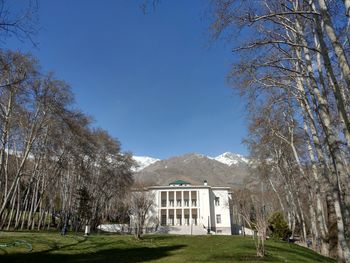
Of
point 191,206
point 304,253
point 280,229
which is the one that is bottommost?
point 304,253

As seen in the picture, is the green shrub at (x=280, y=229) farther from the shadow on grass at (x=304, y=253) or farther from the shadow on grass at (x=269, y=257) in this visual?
the shadow on grass at (x=269, y=257)

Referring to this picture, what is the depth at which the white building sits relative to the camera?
2179 inches

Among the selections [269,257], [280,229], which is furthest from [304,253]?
[280,229]

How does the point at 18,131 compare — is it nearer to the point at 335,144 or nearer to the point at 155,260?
the point at 155,260

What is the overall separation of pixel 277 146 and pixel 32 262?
22756 mm

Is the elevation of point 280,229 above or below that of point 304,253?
above

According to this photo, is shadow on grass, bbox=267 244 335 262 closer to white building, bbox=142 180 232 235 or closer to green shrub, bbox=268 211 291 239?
green shrub, bbox=268 211 291 239

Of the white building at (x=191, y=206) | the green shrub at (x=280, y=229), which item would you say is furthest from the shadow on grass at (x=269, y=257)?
the white building at (x=191, y=206)

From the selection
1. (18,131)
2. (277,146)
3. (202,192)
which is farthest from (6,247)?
(202,192)

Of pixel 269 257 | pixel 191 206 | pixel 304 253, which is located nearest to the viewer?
pixel 269 257

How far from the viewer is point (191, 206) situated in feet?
186

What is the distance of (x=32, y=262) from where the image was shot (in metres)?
10.7

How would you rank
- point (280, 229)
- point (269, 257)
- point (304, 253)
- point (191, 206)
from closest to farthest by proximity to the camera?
point (269, 257) < point (304, 253) < point (280, 229) < point (191, 206)

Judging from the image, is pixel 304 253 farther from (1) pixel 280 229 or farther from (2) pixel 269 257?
(1) pixel 280 229
